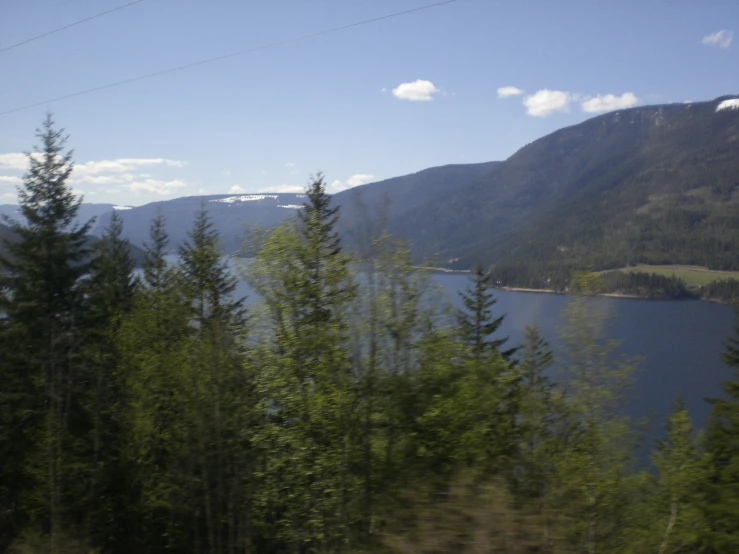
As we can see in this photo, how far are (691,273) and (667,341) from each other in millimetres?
46940

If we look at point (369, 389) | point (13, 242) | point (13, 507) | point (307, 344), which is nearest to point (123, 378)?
point (13, 507)

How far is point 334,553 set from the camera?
19.4 ft

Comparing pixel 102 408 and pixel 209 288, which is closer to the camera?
pixel 102 408

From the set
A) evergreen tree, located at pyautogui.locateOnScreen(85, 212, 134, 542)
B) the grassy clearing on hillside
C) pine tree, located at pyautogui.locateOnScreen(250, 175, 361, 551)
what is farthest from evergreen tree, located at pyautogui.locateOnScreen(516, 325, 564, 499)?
the grassy clearing on hillside

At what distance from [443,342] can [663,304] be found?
5538cm

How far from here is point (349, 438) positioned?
23.1 feet

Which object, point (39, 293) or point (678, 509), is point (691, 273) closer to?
point (678, 509)

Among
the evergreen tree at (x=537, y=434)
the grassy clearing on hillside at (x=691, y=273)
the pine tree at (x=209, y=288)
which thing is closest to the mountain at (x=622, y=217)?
the grassy clearing on hillside at (x=691, y=273)

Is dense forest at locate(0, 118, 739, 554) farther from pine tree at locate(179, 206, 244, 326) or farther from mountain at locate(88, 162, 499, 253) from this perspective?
mountain at locate(88, 162, 499, 253)

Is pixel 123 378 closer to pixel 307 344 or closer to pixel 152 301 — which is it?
pixel 152 301

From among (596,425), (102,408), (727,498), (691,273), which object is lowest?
(102,408)

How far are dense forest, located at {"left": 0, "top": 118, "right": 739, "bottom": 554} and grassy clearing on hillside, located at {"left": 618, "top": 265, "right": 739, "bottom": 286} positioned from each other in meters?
63.0

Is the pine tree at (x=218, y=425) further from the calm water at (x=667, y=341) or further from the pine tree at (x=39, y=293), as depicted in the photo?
the pine tree at (x=39, y=293)

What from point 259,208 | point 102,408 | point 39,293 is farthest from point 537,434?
point 259,208
